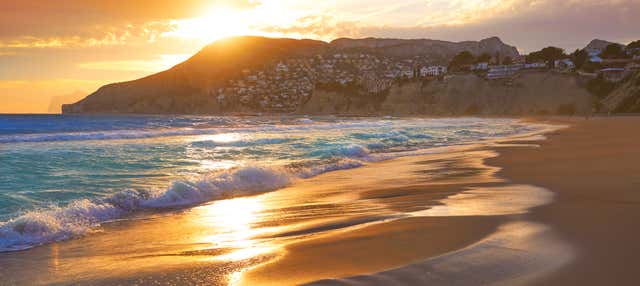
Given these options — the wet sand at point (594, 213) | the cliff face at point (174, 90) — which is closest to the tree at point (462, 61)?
the cliff face at point (174, 90)

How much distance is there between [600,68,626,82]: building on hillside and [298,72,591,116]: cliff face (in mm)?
4340

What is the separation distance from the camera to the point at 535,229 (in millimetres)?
5012

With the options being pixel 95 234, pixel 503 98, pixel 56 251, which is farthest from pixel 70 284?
pixel 503 98

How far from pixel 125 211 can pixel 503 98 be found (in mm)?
99201

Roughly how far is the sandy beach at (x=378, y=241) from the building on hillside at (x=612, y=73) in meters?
91.0

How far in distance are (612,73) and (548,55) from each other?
1072 inches

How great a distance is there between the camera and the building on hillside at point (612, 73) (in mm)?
86500

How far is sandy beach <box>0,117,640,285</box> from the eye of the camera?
3.78m

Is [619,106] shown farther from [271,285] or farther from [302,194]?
[271,285]

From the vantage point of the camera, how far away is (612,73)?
287 ft

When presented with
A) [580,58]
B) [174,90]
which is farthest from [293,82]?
[580,58]

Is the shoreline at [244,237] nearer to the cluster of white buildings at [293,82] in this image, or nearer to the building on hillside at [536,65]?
the building on hillside at [536,65]

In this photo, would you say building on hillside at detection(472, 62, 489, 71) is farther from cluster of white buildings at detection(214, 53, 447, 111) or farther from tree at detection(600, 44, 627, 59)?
tree at detection(600, 44, 627, 59)

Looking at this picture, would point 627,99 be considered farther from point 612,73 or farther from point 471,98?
point 471,98
